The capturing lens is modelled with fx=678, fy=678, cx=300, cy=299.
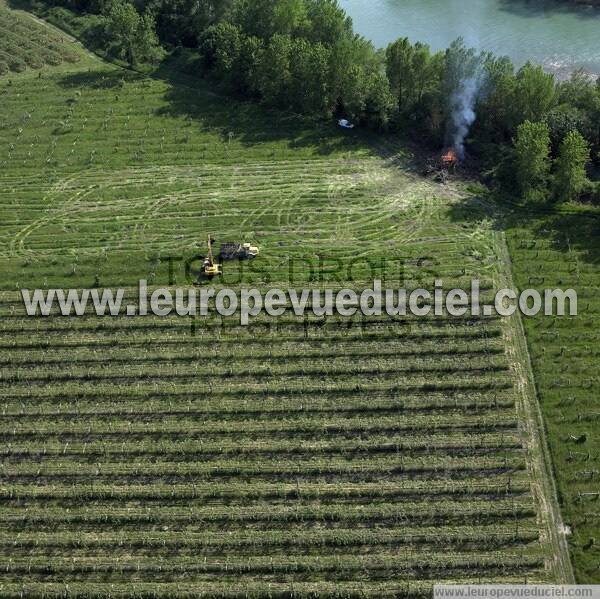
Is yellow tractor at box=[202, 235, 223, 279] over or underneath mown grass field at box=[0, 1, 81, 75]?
underneath

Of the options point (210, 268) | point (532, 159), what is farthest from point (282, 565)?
point (532, 159)

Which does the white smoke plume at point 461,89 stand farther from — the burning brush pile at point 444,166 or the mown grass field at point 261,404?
the mown grass field at point 261,404

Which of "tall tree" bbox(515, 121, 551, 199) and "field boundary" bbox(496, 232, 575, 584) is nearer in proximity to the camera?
"field boundary" bbox(496, 232, 575, 584)

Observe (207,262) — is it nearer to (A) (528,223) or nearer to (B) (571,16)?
(A) (528,223)

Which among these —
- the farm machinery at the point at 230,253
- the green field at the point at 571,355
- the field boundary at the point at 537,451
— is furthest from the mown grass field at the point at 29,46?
the field boundary at the point at 537,451

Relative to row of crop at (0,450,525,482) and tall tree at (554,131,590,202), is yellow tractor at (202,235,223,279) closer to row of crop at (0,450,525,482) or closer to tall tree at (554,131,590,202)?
row of crop at (0,450,525,482)

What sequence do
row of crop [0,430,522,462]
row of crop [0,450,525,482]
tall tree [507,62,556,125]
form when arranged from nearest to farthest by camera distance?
row of crop [0,450,525,482] < row of crop [0,430,522,462] < tall tree [507,62,556,125]

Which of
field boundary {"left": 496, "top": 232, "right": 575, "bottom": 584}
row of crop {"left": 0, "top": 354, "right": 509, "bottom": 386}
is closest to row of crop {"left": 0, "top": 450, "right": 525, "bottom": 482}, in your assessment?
field boundary {"left": 496, "top": 232, "right": 575, "bottom": 584}
